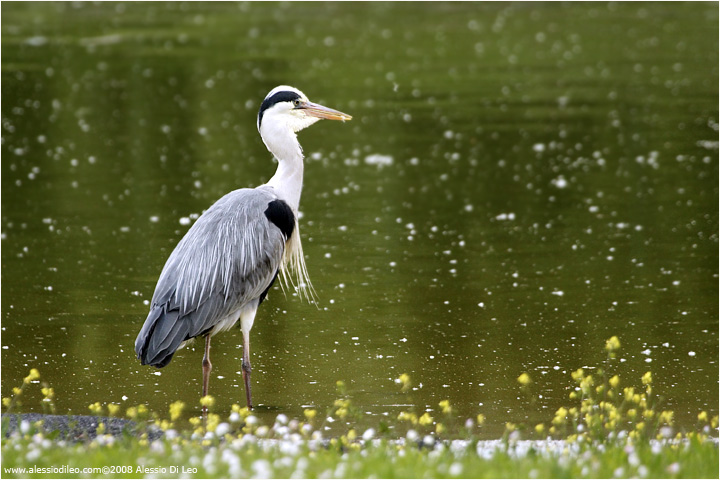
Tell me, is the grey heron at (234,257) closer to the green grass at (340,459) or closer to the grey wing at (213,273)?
the grey wing at (213,273)

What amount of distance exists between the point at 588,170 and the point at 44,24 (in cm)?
2316

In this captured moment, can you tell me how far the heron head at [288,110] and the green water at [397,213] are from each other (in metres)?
1.83

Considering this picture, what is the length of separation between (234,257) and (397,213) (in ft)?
20.0

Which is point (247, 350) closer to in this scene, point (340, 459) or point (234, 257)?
point (234, 257)

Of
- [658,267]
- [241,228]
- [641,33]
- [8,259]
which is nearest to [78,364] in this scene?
[241,228]

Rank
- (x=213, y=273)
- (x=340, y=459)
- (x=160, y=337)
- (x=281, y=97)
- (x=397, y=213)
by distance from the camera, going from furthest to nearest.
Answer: (x=397, y=213), (x=281, y=97), (x=213, y=273), (x=160, y=337), (x=340, y=459)

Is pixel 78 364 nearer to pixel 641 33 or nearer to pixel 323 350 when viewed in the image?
pixel 323 350

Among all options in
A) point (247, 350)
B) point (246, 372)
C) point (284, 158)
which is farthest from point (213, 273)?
point (284, 158)

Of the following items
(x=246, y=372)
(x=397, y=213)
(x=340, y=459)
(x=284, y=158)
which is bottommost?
(x=340, y=459)

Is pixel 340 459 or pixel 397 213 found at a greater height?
pixel 397 213

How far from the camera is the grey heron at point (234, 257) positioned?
770 centimetres

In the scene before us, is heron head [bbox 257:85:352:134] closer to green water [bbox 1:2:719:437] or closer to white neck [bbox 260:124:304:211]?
white neck [bbox 260:124:304:211]

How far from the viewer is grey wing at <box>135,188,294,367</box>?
7625 millimetres

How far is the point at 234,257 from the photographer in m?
8.04
